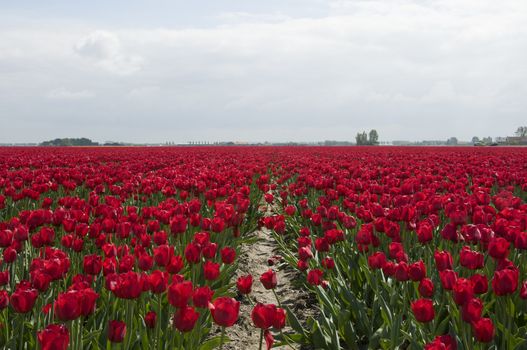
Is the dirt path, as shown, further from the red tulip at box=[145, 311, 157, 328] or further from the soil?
the red tulip at box=[145, 311, 157, 328]

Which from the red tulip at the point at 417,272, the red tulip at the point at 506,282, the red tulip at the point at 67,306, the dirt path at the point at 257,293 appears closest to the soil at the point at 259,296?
the dirt path at the point at 257,293

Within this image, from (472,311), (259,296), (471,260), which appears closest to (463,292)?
(472,311)

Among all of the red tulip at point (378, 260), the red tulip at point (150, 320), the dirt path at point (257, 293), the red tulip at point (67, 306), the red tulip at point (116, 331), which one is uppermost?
the red tulip at point (67, 306)

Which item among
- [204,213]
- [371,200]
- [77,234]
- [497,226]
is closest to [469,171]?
[371,200]

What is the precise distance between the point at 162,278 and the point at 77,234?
6.19 feet

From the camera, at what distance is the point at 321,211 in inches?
212

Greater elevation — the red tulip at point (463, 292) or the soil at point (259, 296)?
the red tulip at point (463, 292)

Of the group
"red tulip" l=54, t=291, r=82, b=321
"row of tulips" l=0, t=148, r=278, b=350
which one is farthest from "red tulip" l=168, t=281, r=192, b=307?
"red tulip" l=54, t=291, r=82, b=321

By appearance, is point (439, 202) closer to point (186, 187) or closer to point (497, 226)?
point (497, 226)

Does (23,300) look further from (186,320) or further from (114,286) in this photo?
(186,320)

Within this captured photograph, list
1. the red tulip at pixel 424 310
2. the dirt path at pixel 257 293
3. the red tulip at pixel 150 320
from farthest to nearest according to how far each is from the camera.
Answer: the dirt path at pixel 257 293 → the red tulip at pixel 150 320 → the red tulip at pixel 424 310

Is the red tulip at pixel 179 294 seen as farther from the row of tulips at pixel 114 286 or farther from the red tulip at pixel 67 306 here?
the red tulip at pixel 67 306

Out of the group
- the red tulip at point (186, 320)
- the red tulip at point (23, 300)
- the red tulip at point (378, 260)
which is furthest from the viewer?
the red tulip at point (378, 260)

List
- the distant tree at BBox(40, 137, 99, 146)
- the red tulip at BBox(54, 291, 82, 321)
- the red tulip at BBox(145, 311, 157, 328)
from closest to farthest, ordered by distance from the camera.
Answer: the red tulip at BBox(54, 291, 82, 321) → the red tulip at BBox(145, 311, 157, 328) → the distant tree at BBox(40, 137, 99, 146)
